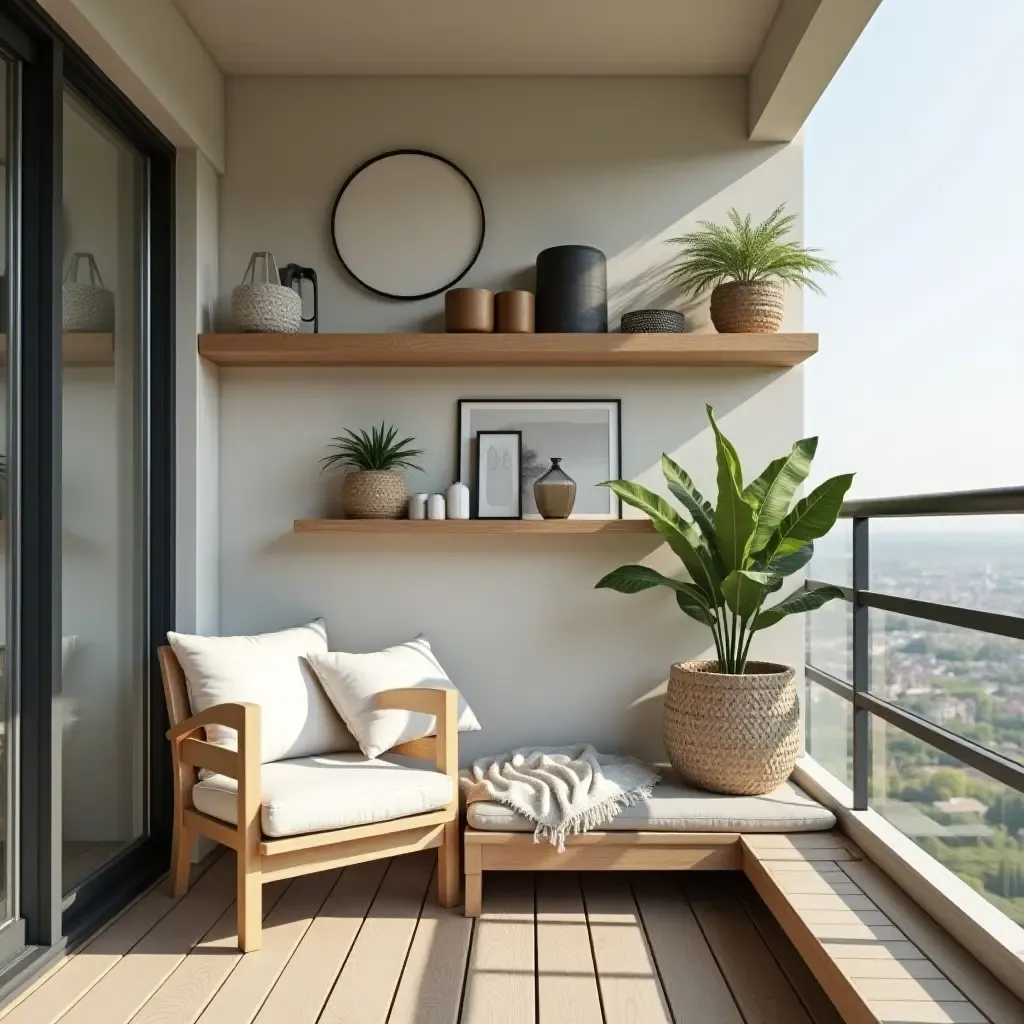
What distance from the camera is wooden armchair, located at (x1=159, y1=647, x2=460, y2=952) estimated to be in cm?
263

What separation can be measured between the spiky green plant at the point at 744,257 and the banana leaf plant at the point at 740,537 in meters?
0.66

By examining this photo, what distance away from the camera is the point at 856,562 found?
302cm

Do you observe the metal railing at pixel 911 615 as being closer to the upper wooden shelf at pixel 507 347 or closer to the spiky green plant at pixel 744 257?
the upper wooden shelf at pixel 507 347

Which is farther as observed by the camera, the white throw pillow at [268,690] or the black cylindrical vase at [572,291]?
the black cylindrical vase at [572,291]

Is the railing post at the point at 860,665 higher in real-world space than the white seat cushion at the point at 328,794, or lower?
higher

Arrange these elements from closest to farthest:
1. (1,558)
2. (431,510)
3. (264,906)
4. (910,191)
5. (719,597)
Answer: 1. (1,558)
2. (264,906)
3. (719,597)
4. (431,510)
5. (910,191)

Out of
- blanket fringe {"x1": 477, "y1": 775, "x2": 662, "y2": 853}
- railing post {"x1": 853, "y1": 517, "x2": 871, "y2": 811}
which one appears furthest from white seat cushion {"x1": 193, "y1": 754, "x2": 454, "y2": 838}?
railing post {"x1": 853, "y1": 517, "x2": 871, "y2": 811}

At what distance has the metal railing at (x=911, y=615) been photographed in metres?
2.11

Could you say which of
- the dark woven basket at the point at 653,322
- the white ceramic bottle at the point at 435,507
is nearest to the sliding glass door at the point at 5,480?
the white ceramic bottle at the point at 435,507

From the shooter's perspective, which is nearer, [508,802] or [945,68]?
[508,802]

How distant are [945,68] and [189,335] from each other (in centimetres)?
293

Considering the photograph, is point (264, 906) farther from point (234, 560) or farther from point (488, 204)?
point (488, 204)

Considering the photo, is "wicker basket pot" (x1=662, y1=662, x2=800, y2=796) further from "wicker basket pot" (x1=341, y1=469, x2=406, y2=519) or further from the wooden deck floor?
"wicker basket pot" (x1=341, y1=469, x2=406, y2=519)

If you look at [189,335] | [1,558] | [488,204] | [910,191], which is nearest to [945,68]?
[910,191]
